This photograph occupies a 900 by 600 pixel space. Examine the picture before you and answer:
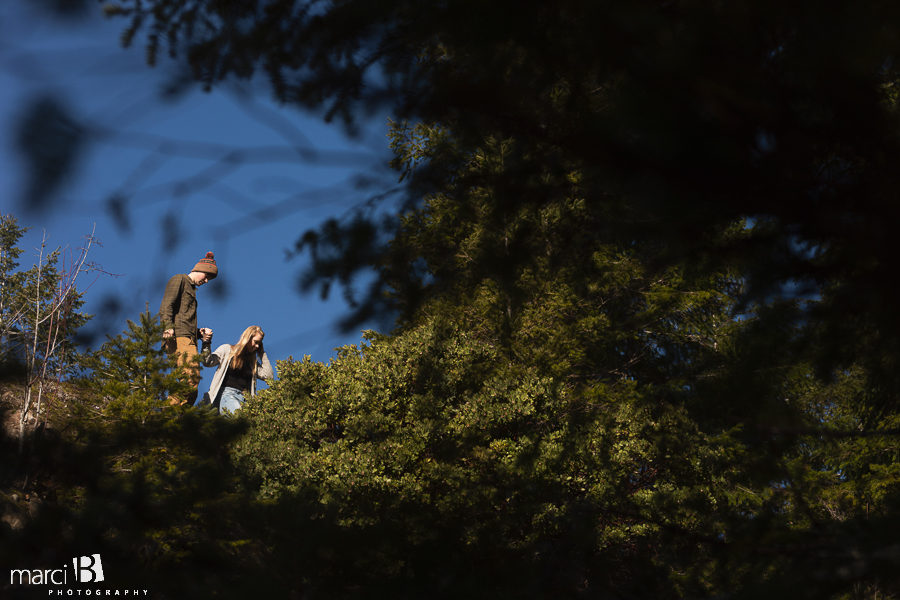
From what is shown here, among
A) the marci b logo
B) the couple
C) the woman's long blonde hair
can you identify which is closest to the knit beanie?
the couple

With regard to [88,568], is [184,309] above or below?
above

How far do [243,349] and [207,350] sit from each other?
53 centimetres

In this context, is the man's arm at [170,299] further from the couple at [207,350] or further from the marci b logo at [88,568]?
the marci b logo at [88,568]

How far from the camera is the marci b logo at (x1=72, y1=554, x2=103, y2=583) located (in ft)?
9.80

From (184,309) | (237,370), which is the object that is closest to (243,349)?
(237,370)

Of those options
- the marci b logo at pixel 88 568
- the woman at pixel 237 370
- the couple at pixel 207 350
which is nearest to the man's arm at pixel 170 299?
the couple at pixel 207 350

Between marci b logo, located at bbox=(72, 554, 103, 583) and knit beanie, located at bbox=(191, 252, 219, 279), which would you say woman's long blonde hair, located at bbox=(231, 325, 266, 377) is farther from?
marci b logo, located at bbox=(72, 554, 103, 583)

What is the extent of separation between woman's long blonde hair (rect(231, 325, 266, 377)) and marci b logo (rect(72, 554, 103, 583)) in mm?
7495

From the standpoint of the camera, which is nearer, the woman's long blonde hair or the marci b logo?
the marci b logo

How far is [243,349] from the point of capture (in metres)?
10.8

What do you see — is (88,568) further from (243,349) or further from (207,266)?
(243,349)

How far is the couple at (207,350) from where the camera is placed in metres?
8.97

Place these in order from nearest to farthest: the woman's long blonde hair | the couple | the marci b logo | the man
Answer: the marci b logo → the couple → the man → the woman's long blonde hair

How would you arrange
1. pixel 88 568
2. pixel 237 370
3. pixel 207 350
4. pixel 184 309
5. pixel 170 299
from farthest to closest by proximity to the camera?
pixel 237 370 → pixel 207 350 → pixel 184 309 → pixel 170 299 → pixel 88 568
